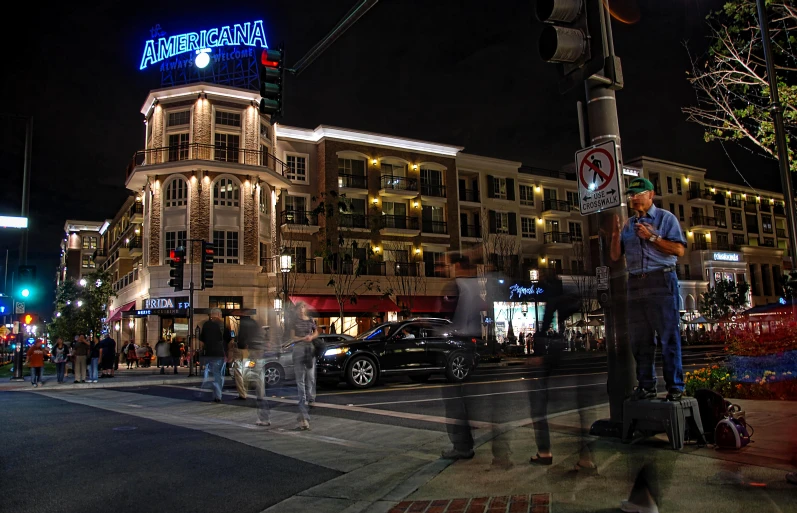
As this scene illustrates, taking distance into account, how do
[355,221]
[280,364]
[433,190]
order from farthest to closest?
1. [433,190]
2. [355,221]
3. [280,364]

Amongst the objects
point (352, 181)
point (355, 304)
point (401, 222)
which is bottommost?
point (355, 304)

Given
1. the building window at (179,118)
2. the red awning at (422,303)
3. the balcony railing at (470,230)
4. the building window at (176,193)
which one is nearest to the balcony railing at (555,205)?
the balcony railing at (470,230)

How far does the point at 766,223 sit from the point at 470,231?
4498 cm

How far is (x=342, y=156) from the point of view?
42.2 metres

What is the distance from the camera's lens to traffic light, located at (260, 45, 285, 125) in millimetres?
10711

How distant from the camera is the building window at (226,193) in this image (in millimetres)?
35875

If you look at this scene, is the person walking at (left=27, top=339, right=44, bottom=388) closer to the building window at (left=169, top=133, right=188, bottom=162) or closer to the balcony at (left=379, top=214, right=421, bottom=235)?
the building window at (left=169, top=133, right=188, bottom=162)

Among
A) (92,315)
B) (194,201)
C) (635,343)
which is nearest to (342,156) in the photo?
(194,201)

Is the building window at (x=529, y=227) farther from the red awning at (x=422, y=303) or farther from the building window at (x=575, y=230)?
the red awning at (x=422, y=303)

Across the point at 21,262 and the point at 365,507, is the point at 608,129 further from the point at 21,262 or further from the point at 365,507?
the point at 21,262

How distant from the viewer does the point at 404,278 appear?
41.7 metres

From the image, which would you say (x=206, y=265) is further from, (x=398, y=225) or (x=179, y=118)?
(x=398, y=225)

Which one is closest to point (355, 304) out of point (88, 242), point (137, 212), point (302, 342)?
point (137, 212)

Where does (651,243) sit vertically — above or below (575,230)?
below
